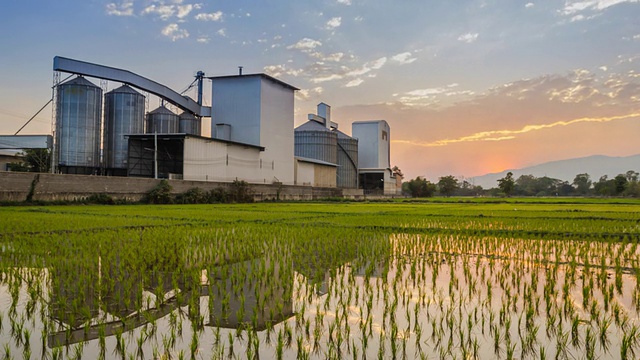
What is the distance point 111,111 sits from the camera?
31703mm

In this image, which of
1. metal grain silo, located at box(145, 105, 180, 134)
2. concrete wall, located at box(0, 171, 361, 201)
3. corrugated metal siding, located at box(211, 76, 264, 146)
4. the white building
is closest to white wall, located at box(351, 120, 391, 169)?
the white building

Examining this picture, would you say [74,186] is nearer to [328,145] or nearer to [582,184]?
[328,145]

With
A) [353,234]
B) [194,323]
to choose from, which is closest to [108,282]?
[194,323]

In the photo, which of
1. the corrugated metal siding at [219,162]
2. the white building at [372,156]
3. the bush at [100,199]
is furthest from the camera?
the white building at [372,156]

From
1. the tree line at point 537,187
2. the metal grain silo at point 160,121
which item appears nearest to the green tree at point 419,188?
the tree line at point 537,187

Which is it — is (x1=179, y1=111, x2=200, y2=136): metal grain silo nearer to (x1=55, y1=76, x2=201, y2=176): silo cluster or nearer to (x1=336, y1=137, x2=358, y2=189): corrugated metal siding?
(x1=55, y1=76, x2=201, y2=176): silo cluster

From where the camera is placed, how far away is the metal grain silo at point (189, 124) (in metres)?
35.8

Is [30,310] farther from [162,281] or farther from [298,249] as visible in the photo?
[298,249]

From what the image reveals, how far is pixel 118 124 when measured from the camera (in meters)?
31.6

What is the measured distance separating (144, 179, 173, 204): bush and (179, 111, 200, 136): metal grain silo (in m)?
11.3

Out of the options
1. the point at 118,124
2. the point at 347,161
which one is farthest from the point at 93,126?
the point at 347,161

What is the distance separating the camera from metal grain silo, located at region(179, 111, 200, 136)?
3581cm

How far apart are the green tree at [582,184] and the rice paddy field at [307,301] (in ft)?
370

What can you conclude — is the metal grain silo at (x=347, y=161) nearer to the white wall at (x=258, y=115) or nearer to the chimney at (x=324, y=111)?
the chimney at (x=324, y=111)
